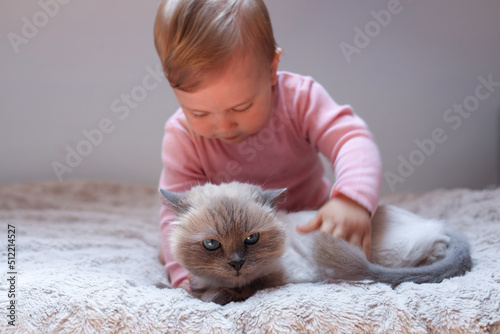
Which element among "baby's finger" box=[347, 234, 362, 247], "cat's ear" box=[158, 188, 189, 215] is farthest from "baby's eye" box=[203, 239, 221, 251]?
"baby's finger" box=[347, 234, 362, 247]

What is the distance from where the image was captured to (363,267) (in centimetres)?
92

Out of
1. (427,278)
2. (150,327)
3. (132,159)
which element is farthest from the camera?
(132,159)

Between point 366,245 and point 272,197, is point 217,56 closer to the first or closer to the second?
point 272,197

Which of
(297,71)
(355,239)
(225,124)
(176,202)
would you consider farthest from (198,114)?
(297,71)

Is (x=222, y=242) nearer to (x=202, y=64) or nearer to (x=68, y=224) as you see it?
(x=202, y=64)

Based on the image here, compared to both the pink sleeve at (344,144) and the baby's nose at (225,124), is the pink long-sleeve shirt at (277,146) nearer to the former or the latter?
the pink sleeve at (344,144)

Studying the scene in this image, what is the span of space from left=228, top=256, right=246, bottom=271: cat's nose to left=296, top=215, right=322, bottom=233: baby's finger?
10.1 inches

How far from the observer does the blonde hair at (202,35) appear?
3.46 feet

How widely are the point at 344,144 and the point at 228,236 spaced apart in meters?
0.53

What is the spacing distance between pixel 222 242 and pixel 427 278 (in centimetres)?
46

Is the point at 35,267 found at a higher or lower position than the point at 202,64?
lower

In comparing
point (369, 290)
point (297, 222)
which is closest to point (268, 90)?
point (297, 222)

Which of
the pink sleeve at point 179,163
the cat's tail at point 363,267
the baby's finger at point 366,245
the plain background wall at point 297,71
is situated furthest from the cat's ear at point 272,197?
the plain background wall at point 297,71

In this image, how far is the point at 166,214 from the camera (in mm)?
1306
